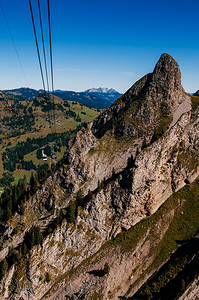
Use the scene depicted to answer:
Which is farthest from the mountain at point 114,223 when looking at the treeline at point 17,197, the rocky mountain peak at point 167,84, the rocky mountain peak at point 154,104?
the rocky mountain peak at point 167,84

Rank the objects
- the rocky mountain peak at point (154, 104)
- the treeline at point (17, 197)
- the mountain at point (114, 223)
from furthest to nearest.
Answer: the rocky mountain peak at point (154, 104) < the treeline at point (17, 197) < the mountain at point (114, 223)

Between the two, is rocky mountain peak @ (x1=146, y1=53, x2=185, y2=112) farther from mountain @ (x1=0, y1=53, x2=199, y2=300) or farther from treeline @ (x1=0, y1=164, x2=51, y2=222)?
treeline @ (x1=0, y1=164, x2=51, y2=222)

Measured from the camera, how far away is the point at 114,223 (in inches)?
3533

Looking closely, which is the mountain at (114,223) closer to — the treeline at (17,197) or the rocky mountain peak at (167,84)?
the treeline at (17,197)

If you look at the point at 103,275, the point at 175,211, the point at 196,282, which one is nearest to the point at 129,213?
the point at 175,211

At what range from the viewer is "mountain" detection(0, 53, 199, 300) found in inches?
2992

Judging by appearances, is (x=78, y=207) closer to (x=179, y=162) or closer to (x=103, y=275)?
(x=103, y=275)

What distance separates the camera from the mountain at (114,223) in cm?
7600

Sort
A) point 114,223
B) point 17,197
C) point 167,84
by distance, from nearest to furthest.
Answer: point 114,223, point 17,197, point 167,84

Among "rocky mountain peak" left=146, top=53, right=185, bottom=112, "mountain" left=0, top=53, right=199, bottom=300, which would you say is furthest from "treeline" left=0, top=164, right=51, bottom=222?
"rocky mountain peak" left=146, top=53, right=185, bottom=112

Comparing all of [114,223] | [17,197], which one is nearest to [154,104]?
[114,223]

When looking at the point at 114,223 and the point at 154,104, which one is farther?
the point at 154,104

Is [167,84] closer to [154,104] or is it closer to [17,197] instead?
[154,104]

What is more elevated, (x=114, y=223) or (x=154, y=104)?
(x=154, y=104)
